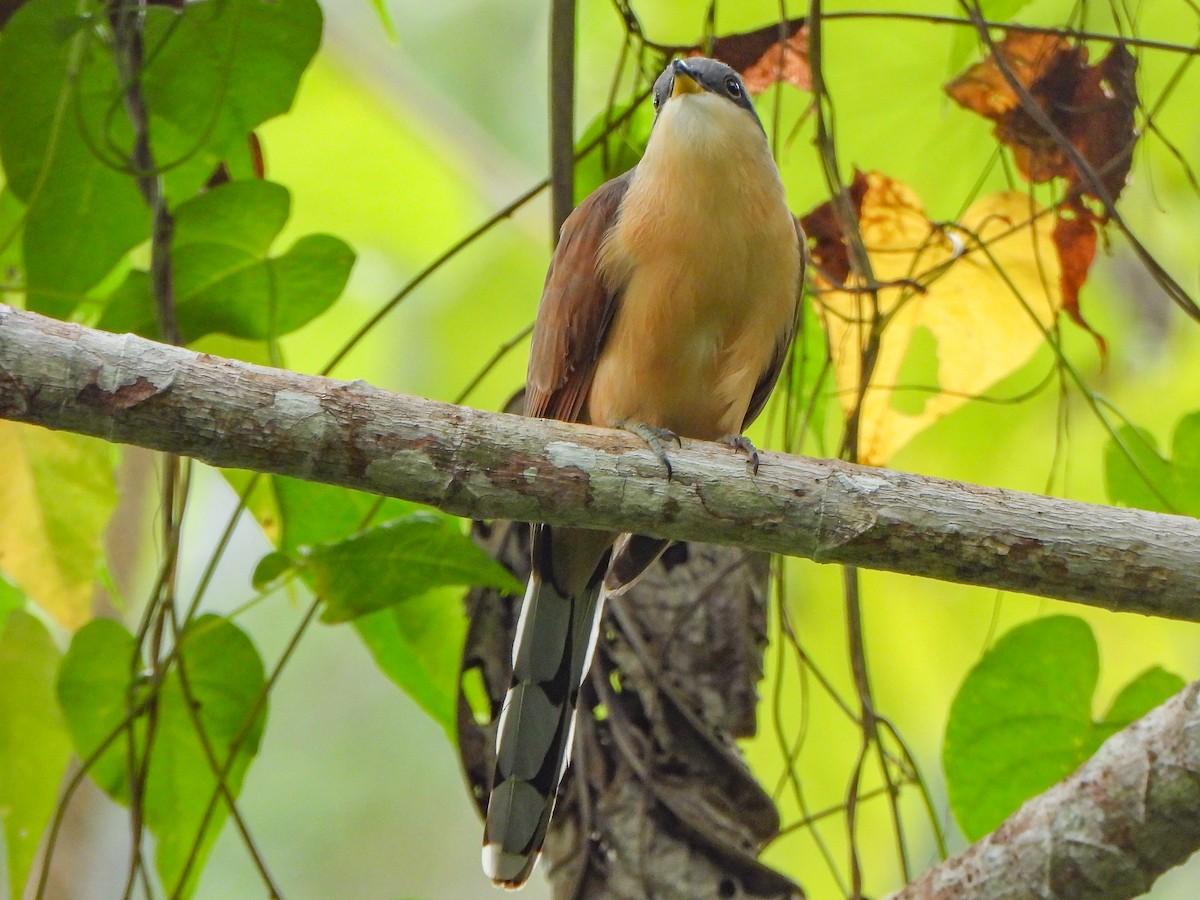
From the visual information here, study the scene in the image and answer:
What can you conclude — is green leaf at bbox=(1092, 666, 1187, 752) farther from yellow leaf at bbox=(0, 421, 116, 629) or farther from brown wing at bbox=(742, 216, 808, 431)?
yellow leaf at bbox=(0, 421, 116, 629)

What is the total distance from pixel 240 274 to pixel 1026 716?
192 cm

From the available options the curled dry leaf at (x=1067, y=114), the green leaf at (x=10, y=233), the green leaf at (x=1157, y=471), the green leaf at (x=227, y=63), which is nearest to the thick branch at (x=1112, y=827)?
the green leaf at (x=1157, y=471)

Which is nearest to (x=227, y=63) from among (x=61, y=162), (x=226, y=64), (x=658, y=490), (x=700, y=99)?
(x=226, y=64)

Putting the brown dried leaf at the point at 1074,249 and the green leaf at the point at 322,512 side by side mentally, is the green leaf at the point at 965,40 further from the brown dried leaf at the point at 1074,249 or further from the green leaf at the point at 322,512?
the green leaf at the point at 322,512

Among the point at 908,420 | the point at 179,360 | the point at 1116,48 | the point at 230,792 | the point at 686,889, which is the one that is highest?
the point at 1116,48

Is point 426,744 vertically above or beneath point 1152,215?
beneath

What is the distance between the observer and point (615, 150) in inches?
127

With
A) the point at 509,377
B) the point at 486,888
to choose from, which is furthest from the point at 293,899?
the point at 509,377

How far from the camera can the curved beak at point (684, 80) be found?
9.04 ft

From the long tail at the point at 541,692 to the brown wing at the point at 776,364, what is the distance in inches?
23.0

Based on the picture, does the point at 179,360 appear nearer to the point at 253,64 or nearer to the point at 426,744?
the point at 253,64

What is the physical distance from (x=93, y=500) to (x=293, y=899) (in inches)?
243

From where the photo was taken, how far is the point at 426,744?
7.41 meters

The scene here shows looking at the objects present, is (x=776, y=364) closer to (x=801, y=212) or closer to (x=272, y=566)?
(x=801, y=212)
